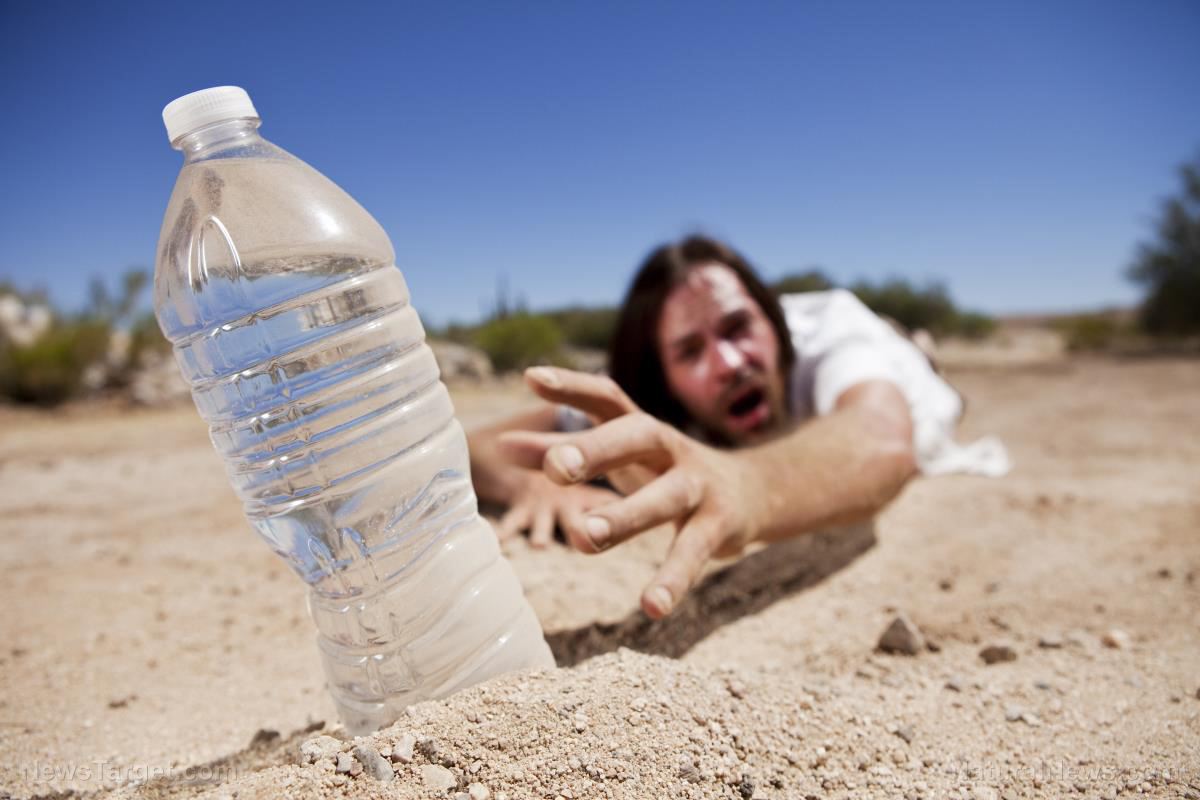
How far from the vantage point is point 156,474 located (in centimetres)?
537

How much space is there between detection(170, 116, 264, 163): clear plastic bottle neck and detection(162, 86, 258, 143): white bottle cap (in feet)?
0.12

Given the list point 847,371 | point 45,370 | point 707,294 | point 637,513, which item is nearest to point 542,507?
point 707,294

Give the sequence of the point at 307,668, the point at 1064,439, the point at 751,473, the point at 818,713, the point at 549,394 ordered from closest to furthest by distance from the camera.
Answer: the point at 818,713, the point at 549,394, the point at 751,473, the point at 307,668, the point at 1064,439

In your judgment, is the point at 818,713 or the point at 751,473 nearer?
the point at 818,713

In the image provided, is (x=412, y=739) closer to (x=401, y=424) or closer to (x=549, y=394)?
(x=401, y=424)

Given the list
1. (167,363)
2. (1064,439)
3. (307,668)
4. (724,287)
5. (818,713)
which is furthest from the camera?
(167,363)

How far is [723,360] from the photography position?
11.1 ft

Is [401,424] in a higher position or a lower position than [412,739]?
higher

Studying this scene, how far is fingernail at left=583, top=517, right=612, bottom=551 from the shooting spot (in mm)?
1423

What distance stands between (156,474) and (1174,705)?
5.84m

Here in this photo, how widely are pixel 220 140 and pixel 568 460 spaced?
0.96 meters

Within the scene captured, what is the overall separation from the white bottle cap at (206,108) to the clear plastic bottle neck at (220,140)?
4cm

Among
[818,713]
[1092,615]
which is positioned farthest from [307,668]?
[1092,615]

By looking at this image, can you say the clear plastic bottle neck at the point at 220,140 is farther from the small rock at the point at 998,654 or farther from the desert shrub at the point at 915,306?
the desert shrub at the point at 915,306
